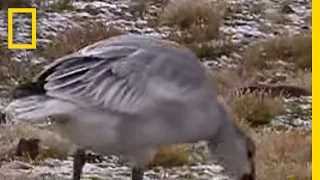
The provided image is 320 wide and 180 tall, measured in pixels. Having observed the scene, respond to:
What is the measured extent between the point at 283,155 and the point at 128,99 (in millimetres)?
1639

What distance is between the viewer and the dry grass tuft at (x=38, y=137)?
586cm

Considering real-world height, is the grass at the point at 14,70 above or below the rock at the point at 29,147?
above

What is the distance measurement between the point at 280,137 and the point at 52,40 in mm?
2531

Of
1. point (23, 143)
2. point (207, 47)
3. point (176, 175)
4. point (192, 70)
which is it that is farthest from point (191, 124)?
point (207, 47)

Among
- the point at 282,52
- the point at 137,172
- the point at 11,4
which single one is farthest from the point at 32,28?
the point at 137,172

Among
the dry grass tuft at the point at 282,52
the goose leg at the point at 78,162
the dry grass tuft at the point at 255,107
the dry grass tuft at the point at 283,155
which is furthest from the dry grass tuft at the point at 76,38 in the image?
the goose leg at the point at 78,162

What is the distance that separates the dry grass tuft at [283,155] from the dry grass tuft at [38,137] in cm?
108

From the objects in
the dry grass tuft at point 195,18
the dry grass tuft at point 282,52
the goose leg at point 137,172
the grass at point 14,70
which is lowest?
the goose leg at point 137,172

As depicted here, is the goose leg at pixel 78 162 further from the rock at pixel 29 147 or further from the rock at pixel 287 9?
the rock at pixel 287 9

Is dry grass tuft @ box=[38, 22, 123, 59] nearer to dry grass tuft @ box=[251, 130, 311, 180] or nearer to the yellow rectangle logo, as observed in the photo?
the yellow rectangle logo

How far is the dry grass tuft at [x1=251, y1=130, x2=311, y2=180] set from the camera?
18.2ft

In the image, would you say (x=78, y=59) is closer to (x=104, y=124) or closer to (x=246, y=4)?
(x=104, y=124)

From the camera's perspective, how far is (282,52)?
8117 millimetres

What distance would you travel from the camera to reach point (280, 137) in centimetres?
615
